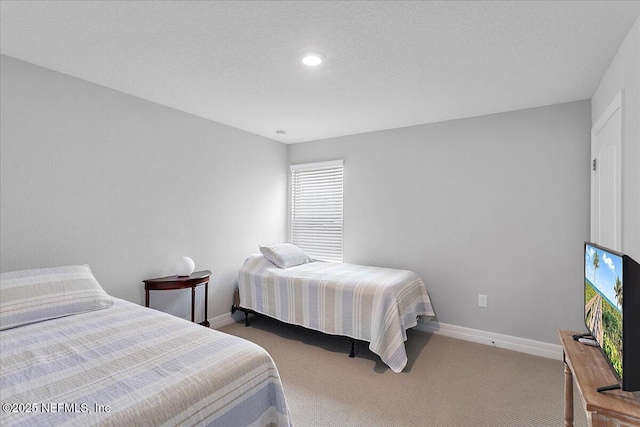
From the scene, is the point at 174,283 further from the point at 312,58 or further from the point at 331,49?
the point at 331,49

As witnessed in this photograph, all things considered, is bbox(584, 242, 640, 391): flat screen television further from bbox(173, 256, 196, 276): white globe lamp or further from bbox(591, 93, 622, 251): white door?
bbox(173, 256, 196, 276): white globe lamp

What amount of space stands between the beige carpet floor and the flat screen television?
0.96 m

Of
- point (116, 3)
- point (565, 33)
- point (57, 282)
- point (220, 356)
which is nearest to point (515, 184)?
point (565, 33)

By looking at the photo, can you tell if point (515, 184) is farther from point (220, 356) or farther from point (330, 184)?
point (220, 356)

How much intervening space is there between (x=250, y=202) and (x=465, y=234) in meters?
2.65

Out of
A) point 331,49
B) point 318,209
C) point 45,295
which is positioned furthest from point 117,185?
point 318,209

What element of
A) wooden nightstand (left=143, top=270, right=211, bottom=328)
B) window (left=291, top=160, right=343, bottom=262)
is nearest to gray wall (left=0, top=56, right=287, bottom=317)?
wooden nightstand (left=143, top=270, right=211, bottom=328)

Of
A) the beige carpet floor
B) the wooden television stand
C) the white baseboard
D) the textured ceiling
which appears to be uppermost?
the textured ceiling

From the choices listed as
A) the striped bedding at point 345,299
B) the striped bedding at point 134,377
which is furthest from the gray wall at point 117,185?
the striped bedding at point 134,377

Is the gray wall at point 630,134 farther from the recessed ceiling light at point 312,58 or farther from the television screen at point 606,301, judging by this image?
the recessed ceiling light at point 312,58

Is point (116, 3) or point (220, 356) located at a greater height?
point (116, 3)

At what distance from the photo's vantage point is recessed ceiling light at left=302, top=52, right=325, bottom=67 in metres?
2.14

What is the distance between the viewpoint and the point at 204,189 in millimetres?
3623

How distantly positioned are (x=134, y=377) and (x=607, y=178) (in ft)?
10.5
